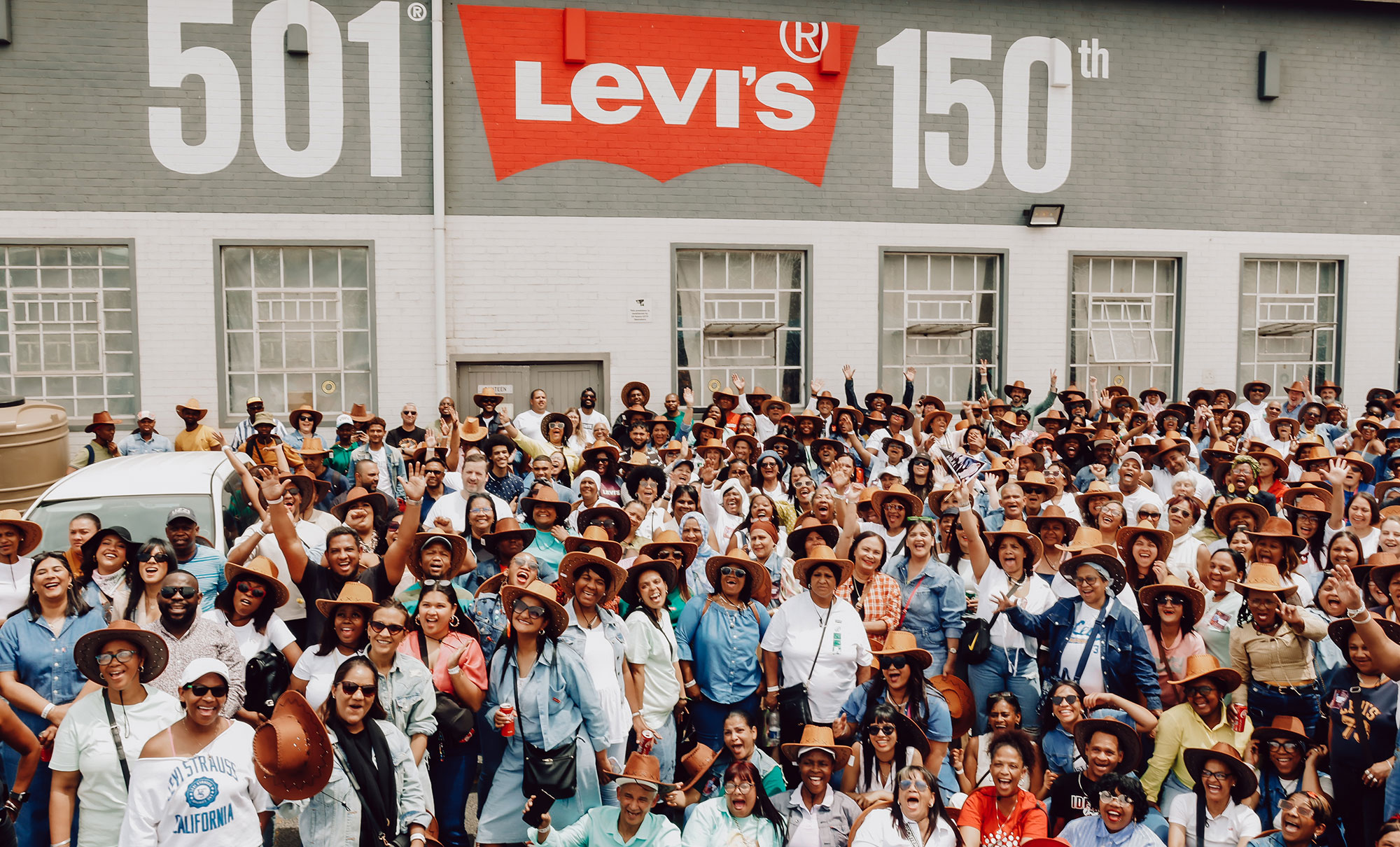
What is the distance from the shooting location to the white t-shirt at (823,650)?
19.3 feet

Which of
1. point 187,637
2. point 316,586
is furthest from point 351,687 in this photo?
point 316,586

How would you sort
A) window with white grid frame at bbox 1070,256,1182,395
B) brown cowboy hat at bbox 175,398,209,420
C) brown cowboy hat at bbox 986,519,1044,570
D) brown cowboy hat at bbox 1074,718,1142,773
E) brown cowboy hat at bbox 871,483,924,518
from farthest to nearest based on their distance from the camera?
1. window with white grid frame at bbox 1070,256,1182,395
2. brown cowboy hat at bbox 175,398,209,420
3. brown cowboy hat at bbox 871,483,924,518
4. brown cowboy hat at bbox 986,519,1044,570
5. brown cowboy hat at bbox 1074,718,1142,773

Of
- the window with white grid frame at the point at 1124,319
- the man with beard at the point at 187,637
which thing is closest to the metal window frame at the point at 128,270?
the man with beard at the point at 187,637

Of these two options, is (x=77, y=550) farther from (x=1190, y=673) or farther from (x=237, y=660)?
(x=1190, y=673)

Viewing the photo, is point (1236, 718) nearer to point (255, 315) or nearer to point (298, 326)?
point (298, 326)

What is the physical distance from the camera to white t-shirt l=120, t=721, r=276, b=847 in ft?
13.5

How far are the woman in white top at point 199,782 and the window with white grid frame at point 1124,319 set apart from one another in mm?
11968

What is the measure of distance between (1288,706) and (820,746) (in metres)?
2.55

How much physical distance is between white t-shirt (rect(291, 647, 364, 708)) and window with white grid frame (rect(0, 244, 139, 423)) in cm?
805

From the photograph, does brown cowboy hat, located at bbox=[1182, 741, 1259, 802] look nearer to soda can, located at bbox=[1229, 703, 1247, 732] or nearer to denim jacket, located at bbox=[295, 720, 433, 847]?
soda can, located at bbox=[1229, 703, 1247, 732]

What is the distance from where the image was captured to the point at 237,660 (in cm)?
519

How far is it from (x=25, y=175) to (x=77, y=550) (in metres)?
7.30

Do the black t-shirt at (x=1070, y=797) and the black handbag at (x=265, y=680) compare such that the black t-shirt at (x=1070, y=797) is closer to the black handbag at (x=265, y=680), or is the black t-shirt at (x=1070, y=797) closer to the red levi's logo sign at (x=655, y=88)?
the black handbag at (x=265, y=680)

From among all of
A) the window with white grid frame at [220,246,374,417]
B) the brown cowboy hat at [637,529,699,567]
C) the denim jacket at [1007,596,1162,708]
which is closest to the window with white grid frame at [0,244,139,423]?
the window with white grid frame at [220,246,374,417]
